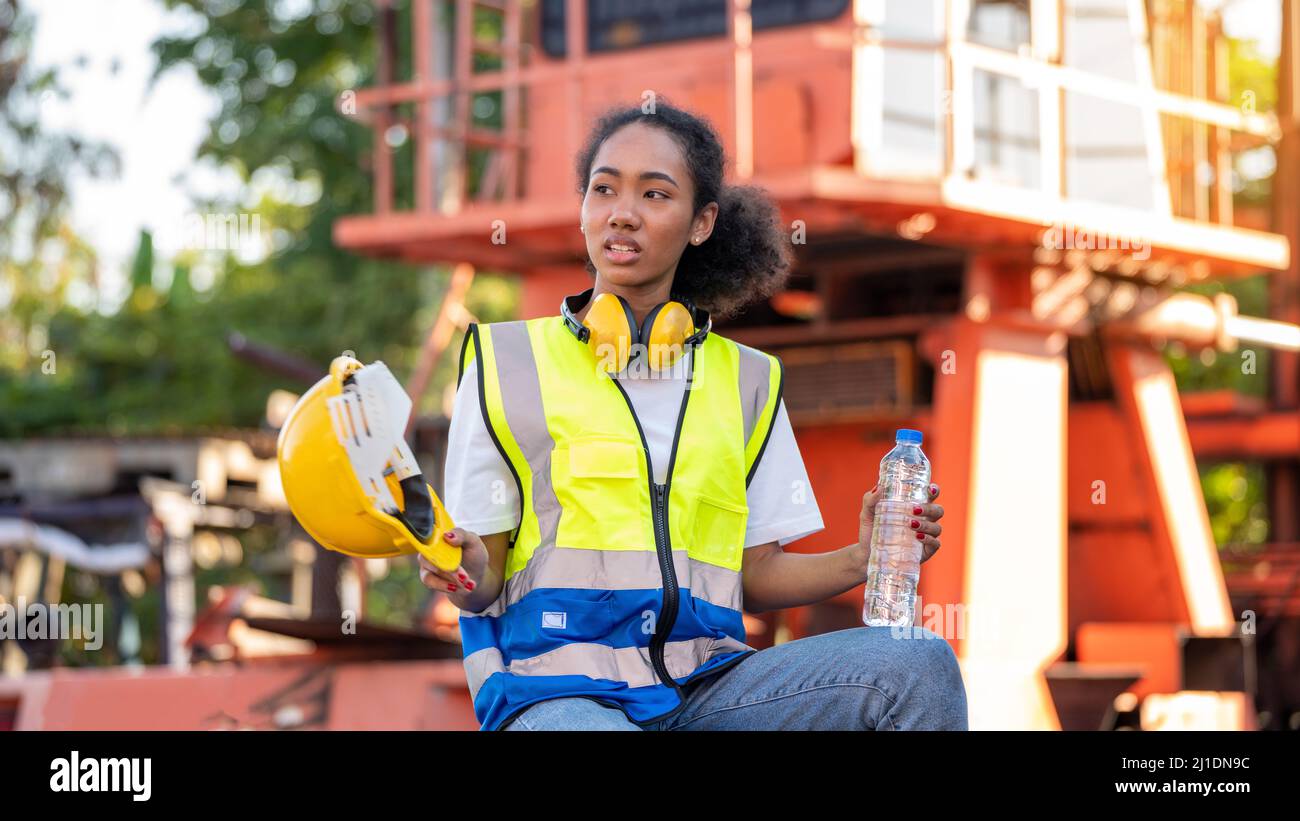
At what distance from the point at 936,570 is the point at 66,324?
16.7 m

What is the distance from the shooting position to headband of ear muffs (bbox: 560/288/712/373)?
4285mm

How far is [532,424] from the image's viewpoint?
4188mm

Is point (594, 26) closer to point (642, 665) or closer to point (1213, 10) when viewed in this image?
point (1213, 10)

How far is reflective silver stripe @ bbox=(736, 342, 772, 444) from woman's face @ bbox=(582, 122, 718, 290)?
279mm

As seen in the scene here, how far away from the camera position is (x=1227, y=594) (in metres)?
14.5

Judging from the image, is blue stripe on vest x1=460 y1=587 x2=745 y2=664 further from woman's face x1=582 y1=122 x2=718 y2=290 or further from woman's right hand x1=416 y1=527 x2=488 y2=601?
woman's face x1=582 y1=122 x2=718 y2=290

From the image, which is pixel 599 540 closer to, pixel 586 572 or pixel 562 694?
pixel 586 572

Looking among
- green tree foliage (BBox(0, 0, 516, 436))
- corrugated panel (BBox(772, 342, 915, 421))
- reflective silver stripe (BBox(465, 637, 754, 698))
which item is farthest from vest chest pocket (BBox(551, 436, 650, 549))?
green tree foliage (BBox(0, 0, 516, 436))

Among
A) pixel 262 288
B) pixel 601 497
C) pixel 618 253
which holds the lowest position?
pixel 601 497

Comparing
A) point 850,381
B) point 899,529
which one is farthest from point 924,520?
point 850,381

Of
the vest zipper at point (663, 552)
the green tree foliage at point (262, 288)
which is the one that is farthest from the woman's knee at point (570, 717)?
the green tree foliage at point (262, 288)

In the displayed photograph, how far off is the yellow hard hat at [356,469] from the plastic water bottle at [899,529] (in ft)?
3.03

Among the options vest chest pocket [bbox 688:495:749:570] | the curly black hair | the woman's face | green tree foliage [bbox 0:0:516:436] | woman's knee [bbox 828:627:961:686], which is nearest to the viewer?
woman's knee [bbox 828:627:961:686]

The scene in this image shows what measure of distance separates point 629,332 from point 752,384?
1.12 feet
